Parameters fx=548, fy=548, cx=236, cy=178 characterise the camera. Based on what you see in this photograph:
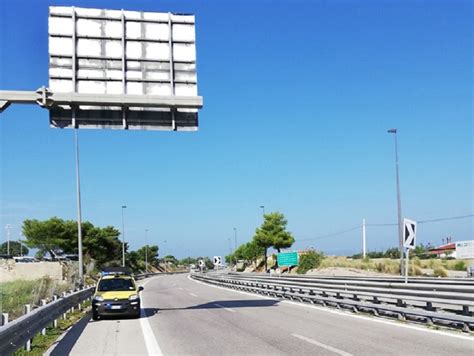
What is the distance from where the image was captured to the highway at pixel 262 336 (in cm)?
1078

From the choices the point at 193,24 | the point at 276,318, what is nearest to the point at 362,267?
the point at 276,318

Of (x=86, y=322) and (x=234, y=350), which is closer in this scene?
(x=234, y=350)

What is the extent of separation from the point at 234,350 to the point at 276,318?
6.37m

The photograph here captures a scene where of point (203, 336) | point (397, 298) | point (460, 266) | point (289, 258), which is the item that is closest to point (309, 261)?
point (289, 258)

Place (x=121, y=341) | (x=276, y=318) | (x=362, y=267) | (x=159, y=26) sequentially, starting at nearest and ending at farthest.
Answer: (x=121, y=341) < (x=159, y=26) < (x=276, y=318) < (x=362, y=267)

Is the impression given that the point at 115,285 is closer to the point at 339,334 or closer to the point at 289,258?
the point at 339,334

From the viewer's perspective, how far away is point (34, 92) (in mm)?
14984

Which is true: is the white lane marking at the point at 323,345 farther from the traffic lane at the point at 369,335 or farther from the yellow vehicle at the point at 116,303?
the yellow vehicle at the point at 116,303

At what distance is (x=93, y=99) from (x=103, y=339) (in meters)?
6.43

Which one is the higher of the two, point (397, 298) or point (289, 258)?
point (397, 298)

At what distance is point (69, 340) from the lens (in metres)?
13.7

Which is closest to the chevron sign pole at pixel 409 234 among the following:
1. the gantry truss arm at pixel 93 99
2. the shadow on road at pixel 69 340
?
the gantry truss arm at pixel 93 99

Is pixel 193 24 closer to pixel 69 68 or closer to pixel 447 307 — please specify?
pixel 69 68

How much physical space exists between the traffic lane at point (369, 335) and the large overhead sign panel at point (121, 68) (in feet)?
23.1
